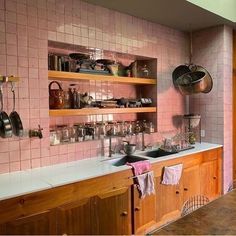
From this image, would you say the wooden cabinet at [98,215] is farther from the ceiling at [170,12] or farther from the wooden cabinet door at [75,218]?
the ceiling at [170,12]

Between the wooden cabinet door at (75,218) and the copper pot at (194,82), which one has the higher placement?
the copper pot at (194,82)

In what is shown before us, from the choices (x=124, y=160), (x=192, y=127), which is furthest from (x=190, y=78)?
(x=124, y=160)

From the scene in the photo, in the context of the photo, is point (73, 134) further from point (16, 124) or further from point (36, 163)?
point (16, 124)

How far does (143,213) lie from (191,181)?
827 millimetres

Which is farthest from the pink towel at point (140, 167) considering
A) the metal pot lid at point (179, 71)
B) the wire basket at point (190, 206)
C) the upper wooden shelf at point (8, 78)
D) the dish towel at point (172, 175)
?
the metal pot lid at point (179, 71)

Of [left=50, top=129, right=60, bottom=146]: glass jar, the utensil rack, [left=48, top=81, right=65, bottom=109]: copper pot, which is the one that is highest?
the utensil rack

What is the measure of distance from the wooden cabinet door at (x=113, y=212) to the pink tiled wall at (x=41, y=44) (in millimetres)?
604

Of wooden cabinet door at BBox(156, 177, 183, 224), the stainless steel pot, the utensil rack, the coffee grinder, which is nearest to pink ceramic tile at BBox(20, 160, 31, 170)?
the utensil rack

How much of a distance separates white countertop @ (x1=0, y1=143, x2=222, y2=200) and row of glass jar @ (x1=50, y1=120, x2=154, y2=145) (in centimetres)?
27

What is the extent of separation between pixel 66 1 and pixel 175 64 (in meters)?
1.73

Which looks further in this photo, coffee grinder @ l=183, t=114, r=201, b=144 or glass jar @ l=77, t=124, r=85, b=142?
coffee grinder @ l=183, t=114, r=201, b=144

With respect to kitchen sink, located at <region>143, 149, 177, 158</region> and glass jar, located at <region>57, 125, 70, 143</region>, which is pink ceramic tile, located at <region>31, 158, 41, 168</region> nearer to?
glass jar, located at <region>57, 125, 70, 143</region>

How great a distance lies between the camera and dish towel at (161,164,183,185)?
2.65 meters

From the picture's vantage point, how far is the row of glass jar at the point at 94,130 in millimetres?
2607
